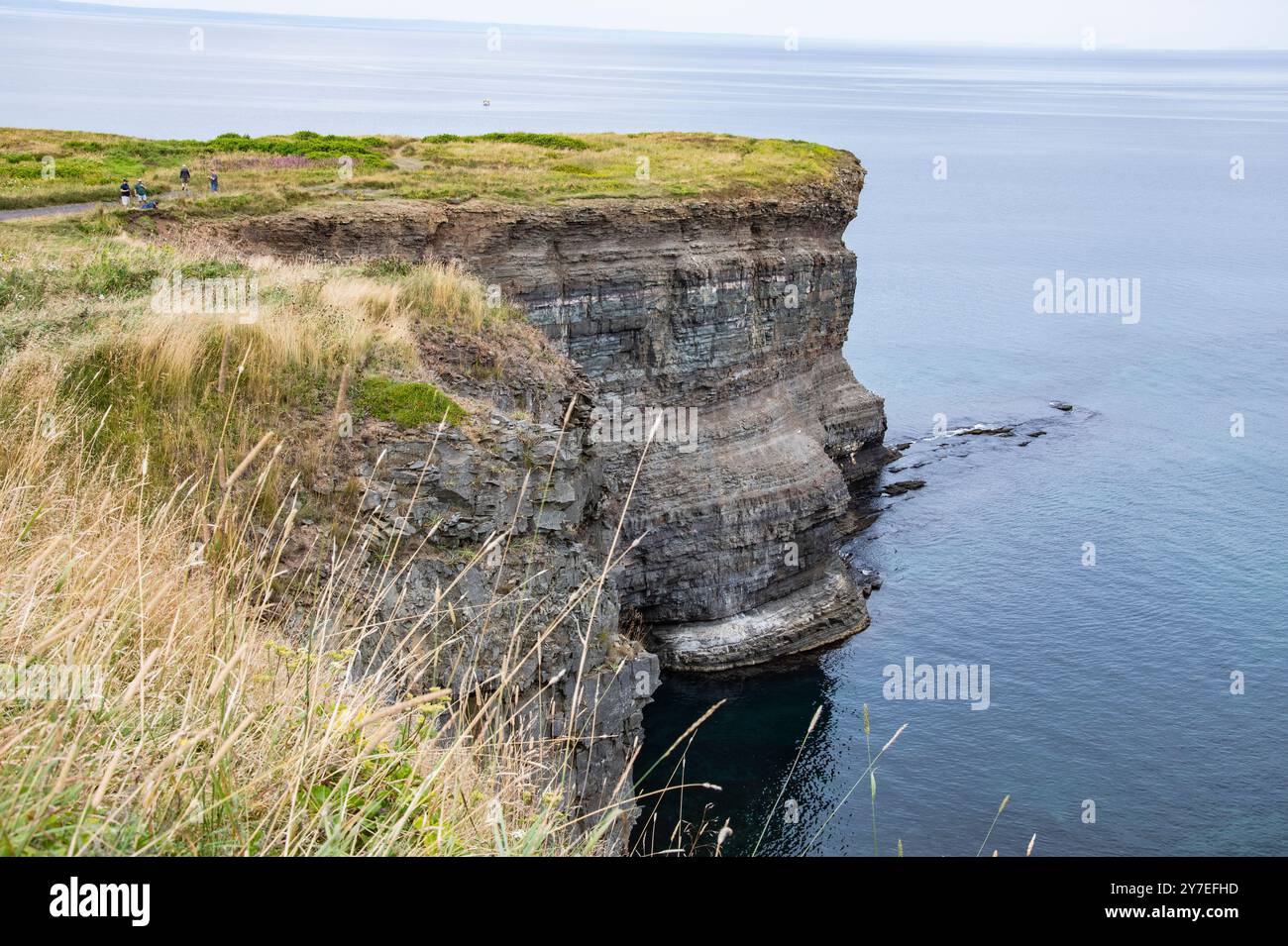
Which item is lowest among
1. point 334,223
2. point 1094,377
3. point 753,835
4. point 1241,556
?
point 753,835

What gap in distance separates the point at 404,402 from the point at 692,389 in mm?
24330

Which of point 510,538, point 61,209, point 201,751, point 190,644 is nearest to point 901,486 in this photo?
point 61,209

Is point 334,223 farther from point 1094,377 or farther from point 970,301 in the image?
point 970,301

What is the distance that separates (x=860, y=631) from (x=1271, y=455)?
30913mm

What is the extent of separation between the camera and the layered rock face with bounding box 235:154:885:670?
36.9 m

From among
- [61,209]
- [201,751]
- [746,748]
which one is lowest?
[746,748]

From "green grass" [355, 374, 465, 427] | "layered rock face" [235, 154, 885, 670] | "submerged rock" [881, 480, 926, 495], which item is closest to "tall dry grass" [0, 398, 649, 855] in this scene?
"green grass" [355, 374, 465, 427]

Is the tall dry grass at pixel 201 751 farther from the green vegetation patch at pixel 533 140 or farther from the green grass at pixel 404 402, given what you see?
the green vegetation patch at pixel 533 140

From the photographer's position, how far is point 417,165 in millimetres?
46156

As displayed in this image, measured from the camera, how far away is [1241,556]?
4556cm

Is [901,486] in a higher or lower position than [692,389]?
lower

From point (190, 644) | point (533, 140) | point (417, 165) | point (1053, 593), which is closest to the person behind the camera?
point (190, 644)

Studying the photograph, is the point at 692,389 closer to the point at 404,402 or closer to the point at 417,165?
the point at 417,165
